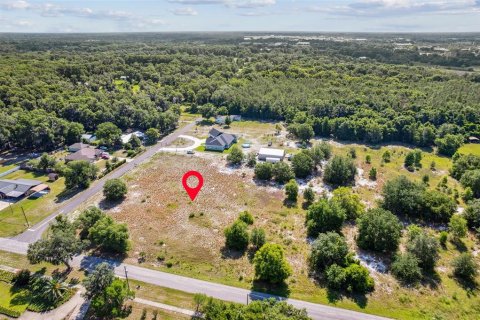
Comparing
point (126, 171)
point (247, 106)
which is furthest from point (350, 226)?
point (247, 106)

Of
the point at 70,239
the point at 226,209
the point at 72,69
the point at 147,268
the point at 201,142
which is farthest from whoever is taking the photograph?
the point at 72,69

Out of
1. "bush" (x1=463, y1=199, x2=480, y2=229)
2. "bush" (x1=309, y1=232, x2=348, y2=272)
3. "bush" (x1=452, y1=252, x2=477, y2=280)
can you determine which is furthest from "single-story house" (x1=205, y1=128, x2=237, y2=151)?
"bush" (x1=452, y1=252, x2=477, y2=280)

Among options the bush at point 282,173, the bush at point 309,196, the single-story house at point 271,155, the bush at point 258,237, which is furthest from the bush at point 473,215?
the single-story house at point 271,155

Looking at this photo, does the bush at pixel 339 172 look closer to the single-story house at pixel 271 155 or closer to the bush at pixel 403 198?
the bush at pixel 403 198

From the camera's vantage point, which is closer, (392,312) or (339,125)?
(392,312)

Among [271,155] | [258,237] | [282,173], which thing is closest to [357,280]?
[258,237]

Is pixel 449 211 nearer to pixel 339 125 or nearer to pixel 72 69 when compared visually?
pixel 339 125

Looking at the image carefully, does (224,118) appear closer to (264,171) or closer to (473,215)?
(264,171)
